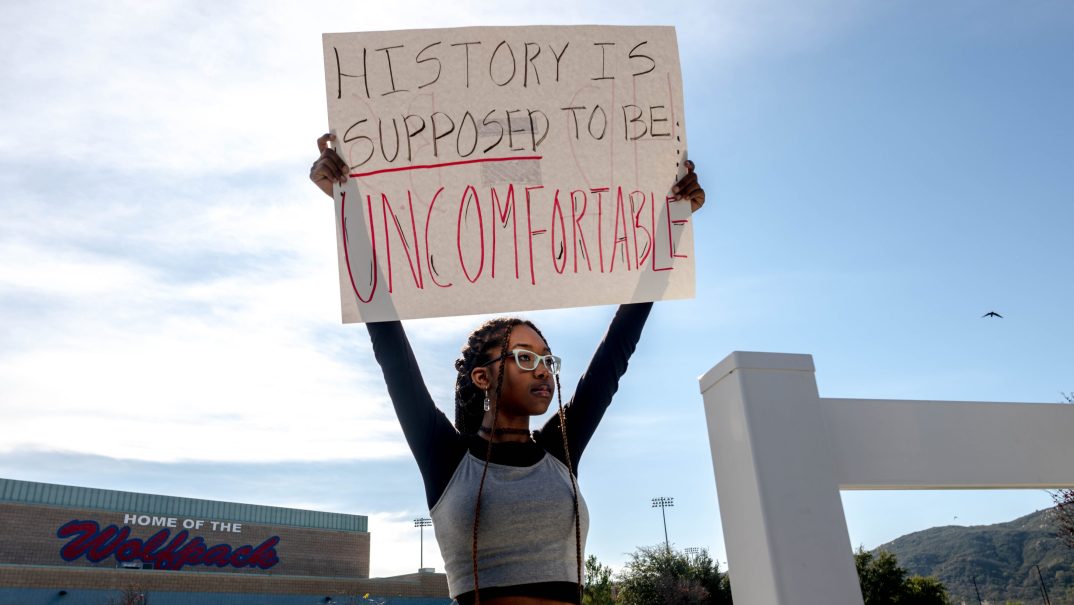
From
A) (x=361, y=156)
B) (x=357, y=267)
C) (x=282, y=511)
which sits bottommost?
(x=357, y=267)

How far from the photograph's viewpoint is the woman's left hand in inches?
104

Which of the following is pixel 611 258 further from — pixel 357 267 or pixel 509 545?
pixel 509 545

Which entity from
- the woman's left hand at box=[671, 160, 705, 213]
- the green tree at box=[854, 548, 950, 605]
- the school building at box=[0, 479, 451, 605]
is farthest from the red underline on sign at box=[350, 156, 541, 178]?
the green tree at box=[854, 548, 950, 605]

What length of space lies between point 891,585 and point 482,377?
4810cm

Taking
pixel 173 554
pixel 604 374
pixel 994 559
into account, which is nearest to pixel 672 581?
pixel 173 554

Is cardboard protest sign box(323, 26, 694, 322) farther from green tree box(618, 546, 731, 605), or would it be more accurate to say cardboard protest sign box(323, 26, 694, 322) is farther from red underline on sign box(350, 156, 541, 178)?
green tree box(618, 546, 731, 605)

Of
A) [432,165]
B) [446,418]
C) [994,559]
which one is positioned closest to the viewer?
[446,418]

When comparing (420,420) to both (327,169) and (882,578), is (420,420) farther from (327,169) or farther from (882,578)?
(882,578)

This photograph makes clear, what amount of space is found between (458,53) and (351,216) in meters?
0.73

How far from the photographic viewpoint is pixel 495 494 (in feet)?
6.59

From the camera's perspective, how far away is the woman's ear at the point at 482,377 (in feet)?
7.65

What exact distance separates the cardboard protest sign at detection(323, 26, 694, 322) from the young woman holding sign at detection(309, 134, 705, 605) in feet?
0.42

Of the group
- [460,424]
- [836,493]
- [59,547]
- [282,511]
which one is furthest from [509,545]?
[282,511]

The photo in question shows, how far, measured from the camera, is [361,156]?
254cm
